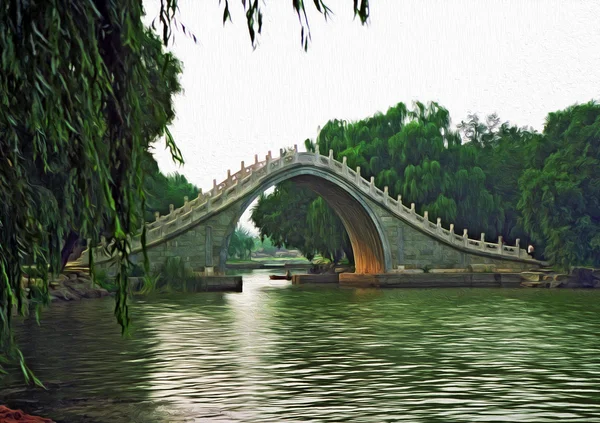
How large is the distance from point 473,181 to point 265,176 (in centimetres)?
1179

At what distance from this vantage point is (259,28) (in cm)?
736

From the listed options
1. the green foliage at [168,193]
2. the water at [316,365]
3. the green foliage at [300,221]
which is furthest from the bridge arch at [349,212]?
the water at [316,365]

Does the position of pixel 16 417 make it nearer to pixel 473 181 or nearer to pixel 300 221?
pixel 473 181

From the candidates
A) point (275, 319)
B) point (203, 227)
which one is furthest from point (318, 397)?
point (203, 227)

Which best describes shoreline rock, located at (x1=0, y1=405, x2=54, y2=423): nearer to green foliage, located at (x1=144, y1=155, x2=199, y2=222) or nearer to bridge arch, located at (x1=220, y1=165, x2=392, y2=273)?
bridge arch, located at (x1=220, y1=165, x2=392, y2=273)

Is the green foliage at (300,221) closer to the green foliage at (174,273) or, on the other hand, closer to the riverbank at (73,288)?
the green foliage at (174,273)

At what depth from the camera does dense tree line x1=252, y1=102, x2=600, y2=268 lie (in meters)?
44.2

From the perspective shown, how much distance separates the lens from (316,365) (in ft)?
49.8

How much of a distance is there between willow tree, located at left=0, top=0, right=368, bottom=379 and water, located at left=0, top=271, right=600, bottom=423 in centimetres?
350

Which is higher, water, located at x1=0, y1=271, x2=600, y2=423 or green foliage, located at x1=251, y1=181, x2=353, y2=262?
green foliage, located at x1=251, y1=181, x2=353, y2=262

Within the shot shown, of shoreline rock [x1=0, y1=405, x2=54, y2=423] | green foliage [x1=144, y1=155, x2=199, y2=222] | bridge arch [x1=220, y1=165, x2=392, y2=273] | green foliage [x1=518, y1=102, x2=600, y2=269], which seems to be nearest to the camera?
shoreline rock [x1=0, y1=405, x2=54, y2=423]

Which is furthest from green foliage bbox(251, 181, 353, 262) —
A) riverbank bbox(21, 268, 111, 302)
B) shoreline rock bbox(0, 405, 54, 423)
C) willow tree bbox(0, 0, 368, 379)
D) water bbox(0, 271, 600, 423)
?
willow tree bbox(0, 0, 368, 379)

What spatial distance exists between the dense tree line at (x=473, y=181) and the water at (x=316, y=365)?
659 inches

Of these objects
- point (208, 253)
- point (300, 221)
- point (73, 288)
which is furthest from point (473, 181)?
point (73, 288)
